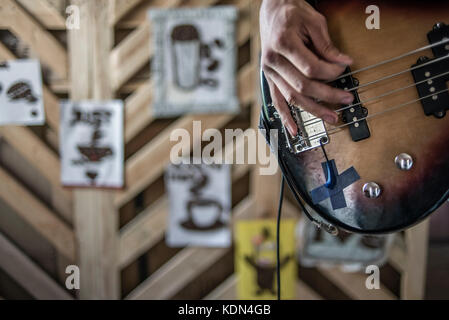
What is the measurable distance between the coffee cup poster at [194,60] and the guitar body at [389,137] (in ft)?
2.57

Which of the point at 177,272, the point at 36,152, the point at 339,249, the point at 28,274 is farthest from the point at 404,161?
the point at 28,274

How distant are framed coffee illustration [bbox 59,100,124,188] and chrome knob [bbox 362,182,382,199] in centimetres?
107

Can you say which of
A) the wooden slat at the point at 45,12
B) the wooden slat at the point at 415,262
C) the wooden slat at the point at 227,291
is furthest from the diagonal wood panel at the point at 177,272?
the wooden slat at the point at 45,12

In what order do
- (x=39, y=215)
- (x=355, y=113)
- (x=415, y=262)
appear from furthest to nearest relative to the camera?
(x=39, y=215) < (x=415, y=262) < (x=355, y=113)

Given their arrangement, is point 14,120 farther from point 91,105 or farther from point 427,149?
point 427,149

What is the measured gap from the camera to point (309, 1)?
2.37ft

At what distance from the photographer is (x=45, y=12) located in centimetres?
152

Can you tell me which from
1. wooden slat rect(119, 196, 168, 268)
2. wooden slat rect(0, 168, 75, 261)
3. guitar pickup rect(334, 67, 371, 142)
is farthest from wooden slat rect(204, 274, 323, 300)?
guitar pickup rect(334, 67, 371, 142)

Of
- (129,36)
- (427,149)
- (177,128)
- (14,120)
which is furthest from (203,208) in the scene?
(427,149)

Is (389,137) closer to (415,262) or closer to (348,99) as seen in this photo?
(348,99)

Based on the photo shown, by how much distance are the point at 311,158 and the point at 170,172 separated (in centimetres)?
87

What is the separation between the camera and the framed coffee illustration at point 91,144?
1.54 m

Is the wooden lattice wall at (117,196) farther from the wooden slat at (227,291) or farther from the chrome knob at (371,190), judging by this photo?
the chrome knob at (371,190)

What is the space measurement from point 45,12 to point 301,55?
130 cm
